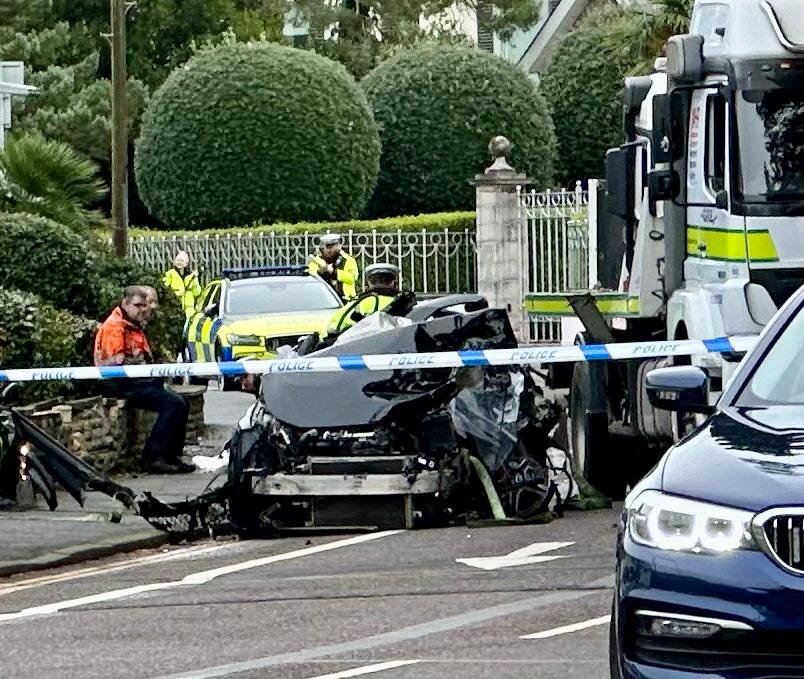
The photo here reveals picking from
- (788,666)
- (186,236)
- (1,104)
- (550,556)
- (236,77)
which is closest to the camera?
(788,666)

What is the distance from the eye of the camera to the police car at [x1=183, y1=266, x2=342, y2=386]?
27500mm

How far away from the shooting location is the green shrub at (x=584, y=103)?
4588 cm

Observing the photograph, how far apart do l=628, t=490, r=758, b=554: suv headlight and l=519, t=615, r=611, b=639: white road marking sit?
285cm

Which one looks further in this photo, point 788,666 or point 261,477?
point 261,477

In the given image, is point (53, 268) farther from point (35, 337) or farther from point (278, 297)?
point (278, 297)

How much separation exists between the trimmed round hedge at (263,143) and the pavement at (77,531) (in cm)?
2185

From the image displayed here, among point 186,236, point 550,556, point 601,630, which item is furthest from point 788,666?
point 186,236

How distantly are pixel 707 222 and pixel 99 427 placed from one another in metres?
5.43

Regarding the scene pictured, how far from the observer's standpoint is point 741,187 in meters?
14.4

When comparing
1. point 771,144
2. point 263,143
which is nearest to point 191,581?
point 771,144

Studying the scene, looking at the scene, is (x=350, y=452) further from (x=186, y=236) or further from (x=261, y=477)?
(x=186, y=236)

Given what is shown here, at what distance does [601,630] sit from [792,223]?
481cm

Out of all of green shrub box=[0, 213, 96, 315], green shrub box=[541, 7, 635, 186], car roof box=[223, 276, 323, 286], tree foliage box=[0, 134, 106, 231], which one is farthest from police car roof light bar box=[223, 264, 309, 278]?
green shrub box=[541, 7, 635, 186]

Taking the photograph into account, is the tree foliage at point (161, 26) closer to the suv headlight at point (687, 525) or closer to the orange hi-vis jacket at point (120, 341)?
the orange hi-vis jacket at point (120, 341)
